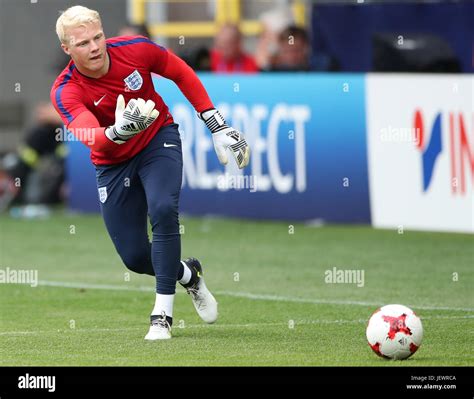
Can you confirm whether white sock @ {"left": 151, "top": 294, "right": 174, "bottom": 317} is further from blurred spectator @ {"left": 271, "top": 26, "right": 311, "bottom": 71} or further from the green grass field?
blurred spectator @ {"left": 271, "top": 26, "right": 311, "bottom": 71}

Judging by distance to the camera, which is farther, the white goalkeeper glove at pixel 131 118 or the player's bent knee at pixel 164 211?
the player's bent knee at pixel 164 211

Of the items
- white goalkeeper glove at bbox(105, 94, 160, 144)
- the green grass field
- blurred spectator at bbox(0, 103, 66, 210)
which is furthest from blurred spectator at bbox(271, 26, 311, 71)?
white goalkeeper glove at bbox(105, 94, 160, 144)

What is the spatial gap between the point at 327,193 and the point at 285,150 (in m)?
0.68

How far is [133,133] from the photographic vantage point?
8.98 meters

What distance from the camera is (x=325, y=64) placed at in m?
17.2

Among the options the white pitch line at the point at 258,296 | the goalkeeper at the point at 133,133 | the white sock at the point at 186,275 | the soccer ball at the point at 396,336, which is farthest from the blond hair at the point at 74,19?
the white pitch line at the point at 258,296

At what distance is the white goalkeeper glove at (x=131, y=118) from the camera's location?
8883mm

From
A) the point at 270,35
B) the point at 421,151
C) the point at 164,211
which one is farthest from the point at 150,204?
the point at 270,35

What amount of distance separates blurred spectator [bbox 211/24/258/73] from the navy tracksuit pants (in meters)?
8.10

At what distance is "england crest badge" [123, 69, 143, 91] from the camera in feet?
30.9

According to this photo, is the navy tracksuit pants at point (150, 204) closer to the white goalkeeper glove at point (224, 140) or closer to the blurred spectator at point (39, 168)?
the white goalkeeper glove at point (224, 140)

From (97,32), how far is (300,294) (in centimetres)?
356
